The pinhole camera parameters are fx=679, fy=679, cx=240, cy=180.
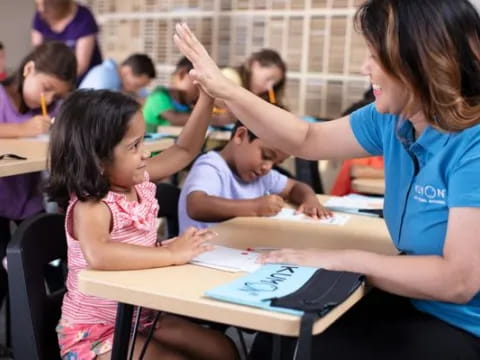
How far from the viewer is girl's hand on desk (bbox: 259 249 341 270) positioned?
1.20 meters

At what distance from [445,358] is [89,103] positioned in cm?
85

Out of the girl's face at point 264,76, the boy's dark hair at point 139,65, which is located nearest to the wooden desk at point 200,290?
the girl's face at point 264,76

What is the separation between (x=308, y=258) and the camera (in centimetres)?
122

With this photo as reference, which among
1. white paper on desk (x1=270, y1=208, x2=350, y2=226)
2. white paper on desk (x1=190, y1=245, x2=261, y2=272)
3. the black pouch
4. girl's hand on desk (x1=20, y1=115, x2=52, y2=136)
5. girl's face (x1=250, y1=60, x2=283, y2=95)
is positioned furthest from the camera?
girl's face (x1=250, y1=60, x2=283, y2=95)

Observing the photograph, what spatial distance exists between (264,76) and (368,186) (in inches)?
70.9

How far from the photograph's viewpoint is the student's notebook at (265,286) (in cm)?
99

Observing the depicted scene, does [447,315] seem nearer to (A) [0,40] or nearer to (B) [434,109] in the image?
(B) [434,109]

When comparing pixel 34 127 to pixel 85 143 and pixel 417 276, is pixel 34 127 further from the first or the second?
pixel 417 276

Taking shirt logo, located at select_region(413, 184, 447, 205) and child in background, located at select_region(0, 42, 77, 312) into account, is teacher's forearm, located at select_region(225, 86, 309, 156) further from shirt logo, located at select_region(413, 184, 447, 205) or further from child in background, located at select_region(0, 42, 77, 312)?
child in background, located at select_region(0, 42, 77, 312)

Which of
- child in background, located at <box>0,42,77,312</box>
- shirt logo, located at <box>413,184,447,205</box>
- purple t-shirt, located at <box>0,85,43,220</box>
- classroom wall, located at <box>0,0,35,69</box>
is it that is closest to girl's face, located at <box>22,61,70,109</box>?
child in background, located at <box>0,42,77,312</box>

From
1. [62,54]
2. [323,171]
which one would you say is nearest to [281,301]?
[62,54]

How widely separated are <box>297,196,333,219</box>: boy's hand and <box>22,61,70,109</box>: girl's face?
43.2 inches

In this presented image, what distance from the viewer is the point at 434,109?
1.24 m

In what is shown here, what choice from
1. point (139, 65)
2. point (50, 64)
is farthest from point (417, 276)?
point (139, 65)
